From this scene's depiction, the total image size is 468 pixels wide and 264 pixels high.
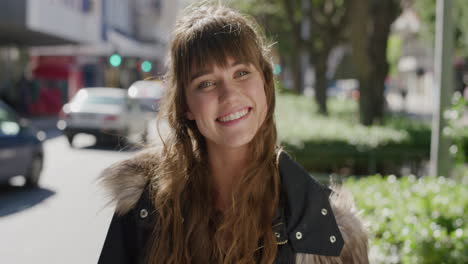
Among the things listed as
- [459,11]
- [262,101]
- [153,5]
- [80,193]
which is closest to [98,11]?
[459,11]

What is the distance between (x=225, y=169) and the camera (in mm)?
2377

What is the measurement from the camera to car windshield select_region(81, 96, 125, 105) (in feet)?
62.0

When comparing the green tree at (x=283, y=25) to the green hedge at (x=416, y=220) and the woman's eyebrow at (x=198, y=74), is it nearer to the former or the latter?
the green hedge at (x=416, y=220)

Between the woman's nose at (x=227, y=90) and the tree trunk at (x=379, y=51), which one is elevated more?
the tree trunk at (x=379, y=51)

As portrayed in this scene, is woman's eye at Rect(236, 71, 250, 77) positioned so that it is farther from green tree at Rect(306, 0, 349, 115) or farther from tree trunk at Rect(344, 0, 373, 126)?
green tree at Rect(306, 0, 349, 115)

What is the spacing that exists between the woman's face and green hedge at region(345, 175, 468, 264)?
139 cm

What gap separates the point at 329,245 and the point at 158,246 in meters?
0.58

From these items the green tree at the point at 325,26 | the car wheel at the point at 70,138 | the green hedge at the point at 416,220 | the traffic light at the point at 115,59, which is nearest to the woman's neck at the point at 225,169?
the green hedge at the point at 416,220

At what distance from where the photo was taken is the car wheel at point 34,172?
10.9 meters

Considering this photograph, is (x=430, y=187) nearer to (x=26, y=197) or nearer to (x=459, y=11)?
(x=26, y=197)

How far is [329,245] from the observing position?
2.16 m

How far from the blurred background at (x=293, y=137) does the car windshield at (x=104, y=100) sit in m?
0.04

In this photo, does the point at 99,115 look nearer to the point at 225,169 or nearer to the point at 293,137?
the point at 293,137

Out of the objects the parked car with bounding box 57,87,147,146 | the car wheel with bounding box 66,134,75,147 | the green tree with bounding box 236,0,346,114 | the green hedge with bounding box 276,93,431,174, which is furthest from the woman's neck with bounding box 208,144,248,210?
the green tree with bounding box 236,0,346,114
